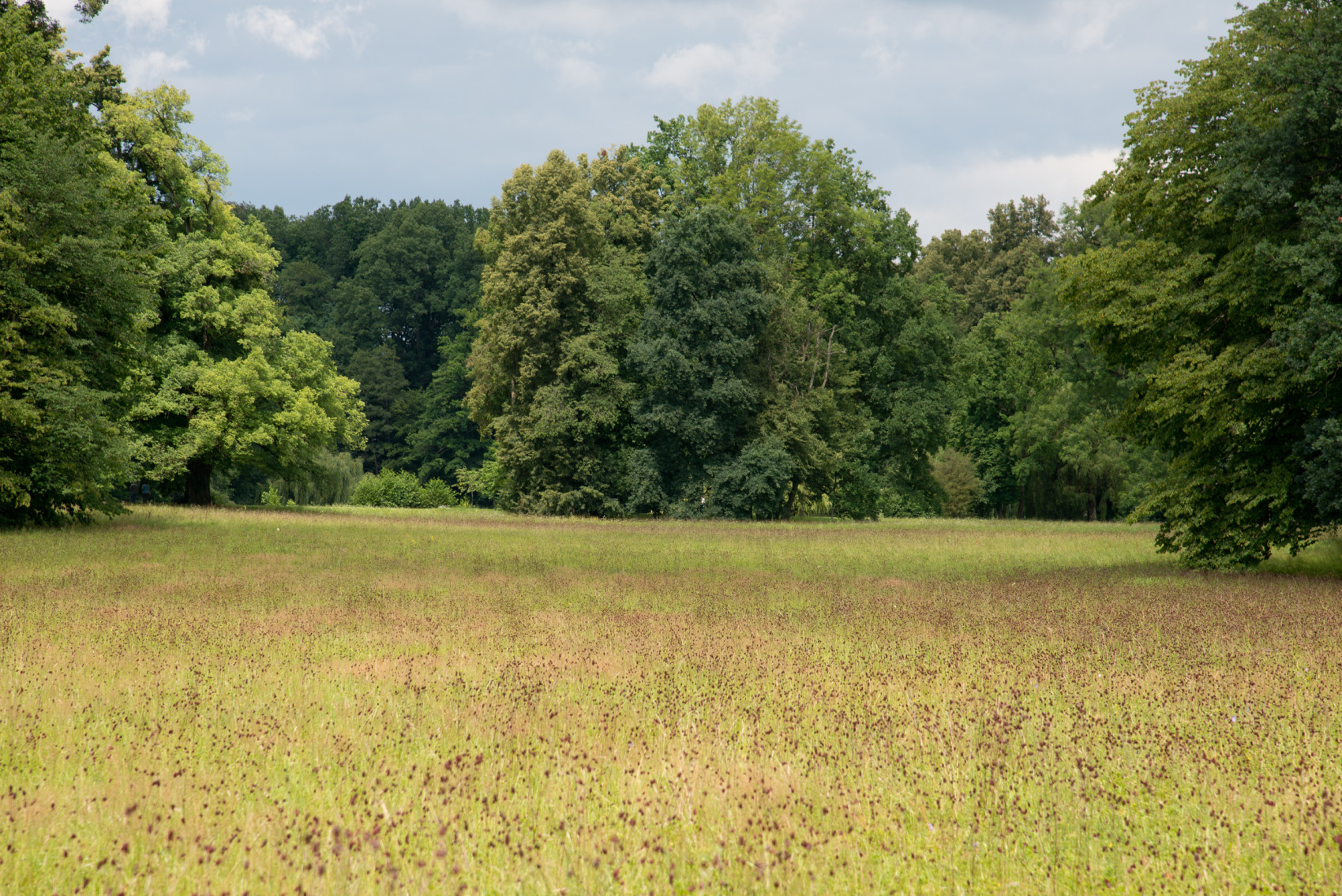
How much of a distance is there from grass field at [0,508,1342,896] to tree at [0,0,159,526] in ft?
30.4

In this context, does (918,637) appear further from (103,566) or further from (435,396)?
(435,396)

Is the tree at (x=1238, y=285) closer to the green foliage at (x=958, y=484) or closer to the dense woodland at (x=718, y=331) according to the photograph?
the dense woodland at (x=718, y=331)

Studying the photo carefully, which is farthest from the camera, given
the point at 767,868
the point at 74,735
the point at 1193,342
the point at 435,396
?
the point at 435,396

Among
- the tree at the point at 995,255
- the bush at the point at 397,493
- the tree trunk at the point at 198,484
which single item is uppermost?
the tree at the point at 995,255

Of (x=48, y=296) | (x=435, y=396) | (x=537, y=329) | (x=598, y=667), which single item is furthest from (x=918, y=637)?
(x=435, y=396)

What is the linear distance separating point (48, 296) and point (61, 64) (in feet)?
33.8

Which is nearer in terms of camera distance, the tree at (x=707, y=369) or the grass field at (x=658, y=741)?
the grass field at (x=658, y=741)

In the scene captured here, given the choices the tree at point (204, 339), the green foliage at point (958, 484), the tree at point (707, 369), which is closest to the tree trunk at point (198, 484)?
the tree at point (204, 339)

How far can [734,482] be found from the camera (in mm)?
42375

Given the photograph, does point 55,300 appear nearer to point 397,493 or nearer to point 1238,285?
point 1238,285

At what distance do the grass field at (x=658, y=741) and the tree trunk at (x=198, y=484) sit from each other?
27.8m

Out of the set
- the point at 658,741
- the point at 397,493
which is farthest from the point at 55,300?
the point at 397,493

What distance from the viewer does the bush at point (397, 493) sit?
59.9 m

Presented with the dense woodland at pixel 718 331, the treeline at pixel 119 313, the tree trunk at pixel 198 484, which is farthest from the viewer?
the tree trunk at pixel 198 484
